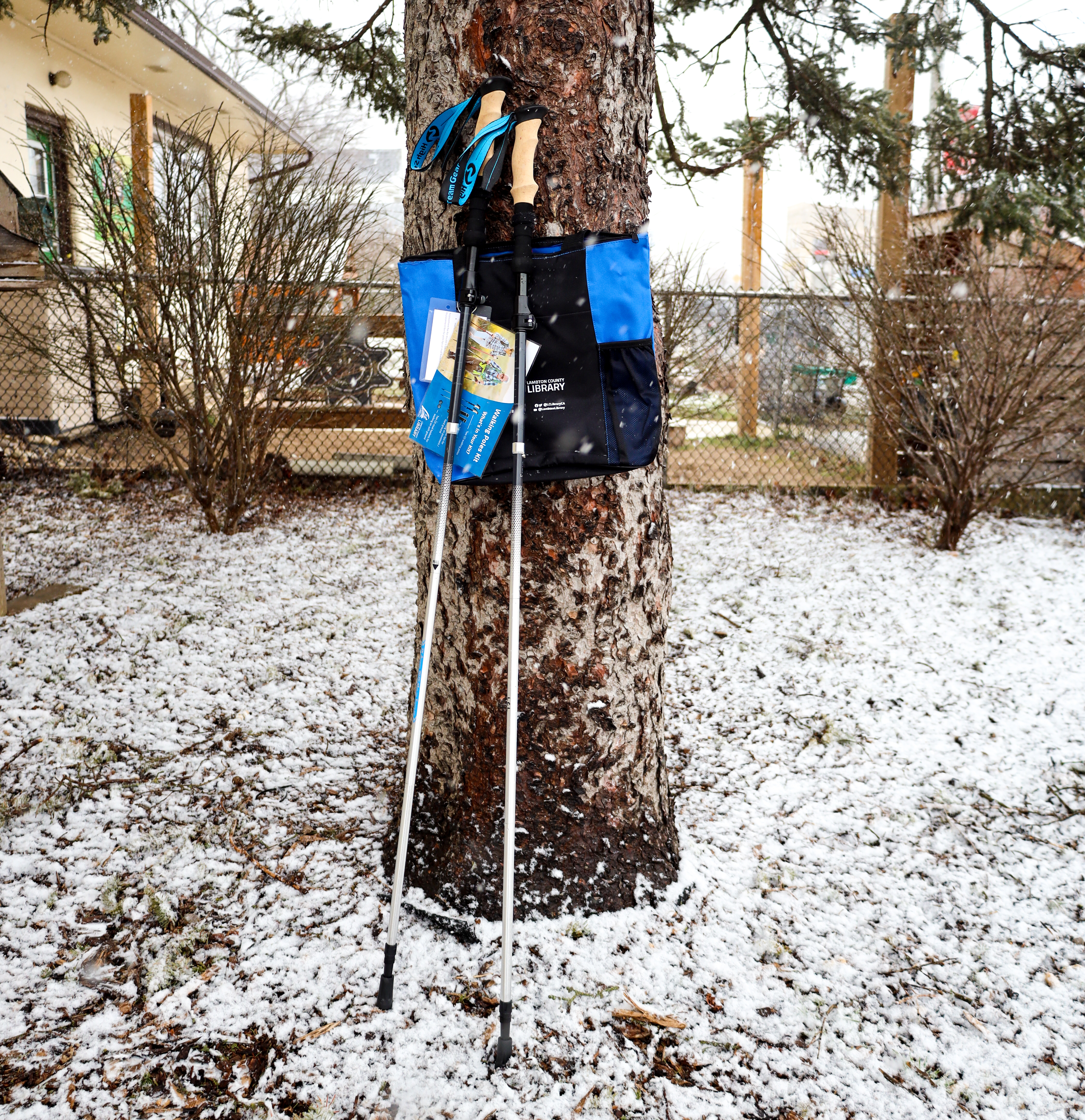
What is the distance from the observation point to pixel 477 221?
1.55 m

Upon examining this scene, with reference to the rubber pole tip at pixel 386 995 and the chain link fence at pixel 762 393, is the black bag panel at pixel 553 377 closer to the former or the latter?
the rubber pole tip at pixel 386 995

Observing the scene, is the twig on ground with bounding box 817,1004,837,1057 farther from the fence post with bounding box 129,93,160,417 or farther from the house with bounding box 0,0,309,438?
the fence post with bounding box 129,93,160,417

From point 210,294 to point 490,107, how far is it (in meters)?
3.32

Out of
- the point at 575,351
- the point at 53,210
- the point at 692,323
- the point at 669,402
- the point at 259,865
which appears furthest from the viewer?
the point at 692,323

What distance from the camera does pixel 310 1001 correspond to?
5.34ft

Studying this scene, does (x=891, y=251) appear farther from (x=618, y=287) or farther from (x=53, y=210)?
(x=53, y=210)

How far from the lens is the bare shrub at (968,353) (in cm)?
462

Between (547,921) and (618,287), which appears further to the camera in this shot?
(547,921)

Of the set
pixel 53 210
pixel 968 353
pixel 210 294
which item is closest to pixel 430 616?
pixel 210 294

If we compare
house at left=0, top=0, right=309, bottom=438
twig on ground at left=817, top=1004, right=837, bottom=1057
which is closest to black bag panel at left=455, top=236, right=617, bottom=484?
twig on ground at left=817, top=1004, right=837, bottom=1057

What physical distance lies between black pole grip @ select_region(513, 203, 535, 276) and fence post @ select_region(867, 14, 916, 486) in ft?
14.0

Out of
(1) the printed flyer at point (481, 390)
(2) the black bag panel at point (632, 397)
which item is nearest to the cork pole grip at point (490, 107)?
(1) the printed flyer at point (481, 390)

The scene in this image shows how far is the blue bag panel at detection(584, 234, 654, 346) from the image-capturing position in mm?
1544

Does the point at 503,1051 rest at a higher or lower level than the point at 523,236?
lower
